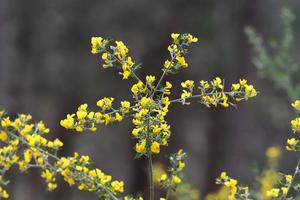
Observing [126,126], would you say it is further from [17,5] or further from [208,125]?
[17,5]

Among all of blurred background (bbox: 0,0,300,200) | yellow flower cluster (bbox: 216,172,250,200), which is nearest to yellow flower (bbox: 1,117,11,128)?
yellow flower cluster (bbox: 216,172,250,200)

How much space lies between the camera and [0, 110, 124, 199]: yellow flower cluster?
375 centimetres

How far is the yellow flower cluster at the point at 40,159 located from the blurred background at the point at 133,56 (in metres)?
9.32

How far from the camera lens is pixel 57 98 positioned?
16.1 meters

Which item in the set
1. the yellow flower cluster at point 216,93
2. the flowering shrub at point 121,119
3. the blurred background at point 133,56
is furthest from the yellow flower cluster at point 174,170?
the blurred background at point 133,56

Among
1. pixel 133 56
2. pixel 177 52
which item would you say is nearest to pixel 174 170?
pixel 177 52

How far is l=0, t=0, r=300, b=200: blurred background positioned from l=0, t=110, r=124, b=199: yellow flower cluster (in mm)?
9325

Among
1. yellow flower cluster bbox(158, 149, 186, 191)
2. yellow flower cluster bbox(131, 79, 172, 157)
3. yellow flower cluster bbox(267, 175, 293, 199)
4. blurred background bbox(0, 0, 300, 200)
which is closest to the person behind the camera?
yellow flower cluster bbox(131, 79, 172, 157)

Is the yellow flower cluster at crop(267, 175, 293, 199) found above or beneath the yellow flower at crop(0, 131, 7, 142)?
beneath

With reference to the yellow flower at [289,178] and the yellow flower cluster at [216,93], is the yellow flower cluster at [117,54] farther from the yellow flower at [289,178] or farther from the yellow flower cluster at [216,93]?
the yellow flower at [289,178]

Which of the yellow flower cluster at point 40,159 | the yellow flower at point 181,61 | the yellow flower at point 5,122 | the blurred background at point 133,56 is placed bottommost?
the yellow flower cluster at point 40,159

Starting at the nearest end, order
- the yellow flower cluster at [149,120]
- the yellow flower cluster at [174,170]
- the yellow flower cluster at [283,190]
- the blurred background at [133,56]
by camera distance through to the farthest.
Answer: the yellow flower cluster at [149,120] < the yellow flower cluster at [283,190] < the yellow flower cluster at [174,170] < the blurred background at [133,56]

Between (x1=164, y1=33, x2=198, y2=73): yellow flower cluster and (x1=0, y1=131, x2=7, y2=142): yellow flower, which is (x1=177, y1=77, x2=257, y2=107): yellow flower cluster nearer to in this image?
(x1=164, y1=33, x2=198, y2=73): yellow flower cluster

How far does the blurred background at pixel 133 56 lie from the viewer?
1423 centimetres
